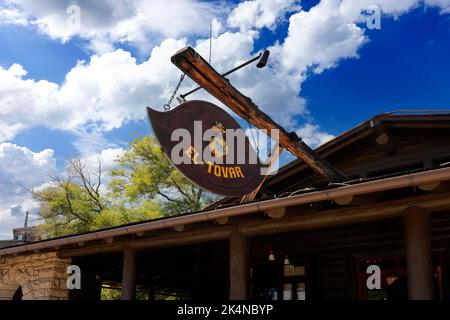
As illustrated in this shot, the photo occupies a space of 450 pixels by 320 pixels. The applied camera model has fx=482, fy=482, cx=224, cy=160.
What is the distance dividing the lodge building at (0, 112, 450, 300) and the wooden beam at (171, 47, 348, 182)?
89cm

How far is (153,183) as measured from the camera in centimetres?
3350

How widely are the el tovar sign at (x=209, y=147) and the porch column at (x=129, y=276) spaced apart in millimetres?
3083

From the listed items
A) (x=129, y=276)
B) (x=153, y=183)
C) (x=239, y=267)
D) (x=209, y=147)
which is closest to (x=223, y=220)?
(x=239, y=267)

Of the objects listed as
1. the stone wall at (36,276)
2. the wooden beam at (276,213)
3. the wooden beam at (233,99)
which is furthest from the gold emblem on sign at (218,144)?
the stone wall at (36,276)

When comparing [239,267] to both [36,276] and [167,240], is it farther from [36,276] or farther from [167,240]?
[36,276]

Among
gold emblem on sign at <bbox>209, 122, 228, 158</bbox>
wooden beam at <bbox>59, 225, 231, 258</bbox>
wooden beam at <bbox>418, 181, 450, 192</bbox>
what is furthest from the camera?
wooden beam at <bbox>59, 225, 231, 258</bbox>

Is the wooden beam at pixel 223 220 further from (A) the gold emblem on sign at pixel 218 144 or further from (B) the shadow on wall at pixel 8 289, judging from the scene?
(B) the shadow on wall at pixel 8 289

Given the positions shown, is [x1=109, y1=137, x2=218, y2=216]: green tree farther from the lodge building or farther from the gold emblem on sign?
the gold emblem on sign

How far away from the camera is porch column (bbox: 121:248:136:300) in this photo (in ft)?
28.4

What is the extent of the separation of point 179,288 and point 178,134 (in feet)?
31.8

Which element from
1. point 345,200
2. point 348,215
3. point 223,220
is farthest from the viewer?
point 223,220

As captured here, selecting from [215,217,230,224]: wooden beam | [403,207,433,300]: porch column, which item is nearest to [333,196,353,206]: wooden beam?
[403,207,433,300]: porch column

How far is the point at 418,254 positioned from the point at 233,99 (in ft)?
10.3

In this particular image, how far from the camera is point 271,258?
9.62 metres
